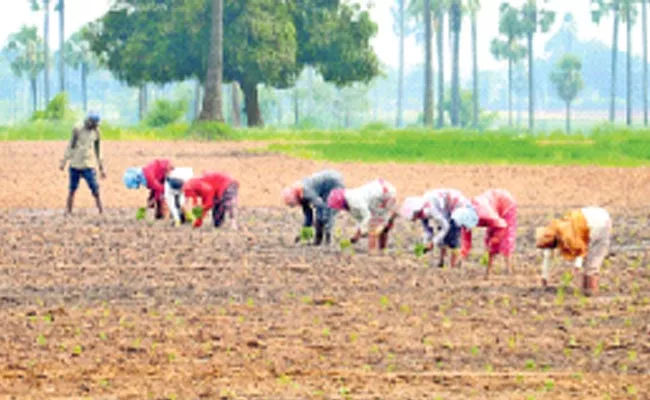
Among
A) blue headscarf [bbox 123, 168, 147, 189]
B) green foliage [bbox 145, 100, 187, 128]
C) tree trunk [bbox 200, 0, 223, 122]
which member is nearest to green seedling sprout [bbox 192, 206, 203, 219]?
blue headscarf [bbox 123, 168, 147, 189]

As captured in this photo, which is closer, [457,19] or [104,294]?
[104,294]

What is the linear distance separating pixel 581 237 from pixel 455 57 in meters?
99.2

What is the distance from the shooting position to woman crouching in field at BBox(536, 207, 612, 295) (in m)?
15.1

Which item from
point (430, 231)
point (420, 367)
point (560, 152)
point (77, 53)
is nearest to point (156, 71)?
point (560, 152)

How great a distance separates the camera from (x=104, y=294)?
15648 millimetres

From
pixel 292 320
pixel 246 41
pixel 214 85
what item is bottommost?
pixel 292 320

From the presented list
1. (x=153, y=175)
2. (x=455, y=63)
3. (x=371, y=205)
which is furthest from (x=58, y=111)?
(x=455, y=63)

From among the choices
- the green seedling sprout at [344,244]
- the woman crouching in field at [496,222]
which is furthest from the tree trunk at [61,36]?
the woman crouching in field at [496,222]

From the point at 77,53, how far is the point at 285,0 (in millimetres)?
83686

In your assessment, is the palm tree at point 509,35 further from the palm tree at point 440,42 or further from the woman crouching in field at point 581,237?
the woman crouching in field at point 581,237

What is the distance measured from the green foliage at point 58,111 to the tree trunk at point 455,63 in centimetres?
4428

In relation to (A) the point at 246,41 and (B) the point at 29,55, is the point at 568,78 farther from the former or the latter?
(A) the point at 246,41

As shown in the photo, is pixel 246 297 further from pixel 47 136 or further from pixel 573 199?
pixel 47 136

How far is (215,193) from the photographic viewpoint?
72.9ft
